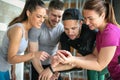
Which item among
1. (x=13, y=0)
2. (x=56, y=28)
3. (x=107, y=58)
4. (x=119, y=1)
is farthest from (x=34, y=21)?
(x=119, y=1)

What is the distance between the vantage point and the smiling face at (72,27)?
1.66 m

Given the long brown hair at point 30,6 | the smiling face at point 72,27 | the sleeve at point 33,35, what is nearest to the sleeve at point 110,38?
the smiling face at point 72,27

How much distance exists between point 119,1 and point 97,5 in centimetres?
314

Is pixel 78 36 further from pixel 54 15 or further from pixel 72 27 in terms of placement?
pixel 54 15

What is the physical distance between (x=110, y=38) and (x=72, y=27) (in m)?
0.40

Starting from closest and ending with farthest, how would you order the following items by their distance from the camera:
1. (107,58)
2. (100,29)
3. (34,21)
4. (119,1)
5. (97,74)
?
(107,58), (100,29), (34,21), (97,74), (119,1)

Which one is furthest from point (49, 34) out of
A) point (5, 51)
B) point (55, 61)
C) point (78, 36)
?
point (55, 61)

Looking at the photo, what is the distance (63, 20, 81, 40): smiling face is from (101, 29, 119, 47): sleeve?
35 centimetres

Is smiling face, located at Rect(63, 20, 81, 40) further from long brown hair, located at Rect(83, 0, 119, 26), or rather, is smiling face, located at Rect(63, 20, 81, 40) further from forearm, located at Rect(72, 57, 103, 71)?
forearm, located at Rect(72, 57, 103, 71)

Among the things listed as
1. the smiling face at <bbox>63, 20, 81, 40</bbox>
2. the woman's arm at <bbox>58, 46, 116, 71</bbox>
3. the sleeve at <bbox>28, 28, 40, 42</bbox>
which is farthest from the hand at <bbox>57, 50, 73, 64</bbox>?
the sleeve at <bbox>28, 28, 40, 42</bbox>

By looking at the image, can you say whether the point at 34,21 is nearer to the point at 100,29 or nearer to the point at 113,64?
the point at 100,29

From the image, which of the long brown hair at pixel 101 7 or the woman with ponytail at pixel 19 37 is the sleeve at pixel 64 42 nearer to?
the woman with ponytail at pixel 19 37

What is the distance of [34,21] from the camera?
1.70m

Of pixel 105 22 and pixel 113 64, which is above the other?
pixel 105 22
